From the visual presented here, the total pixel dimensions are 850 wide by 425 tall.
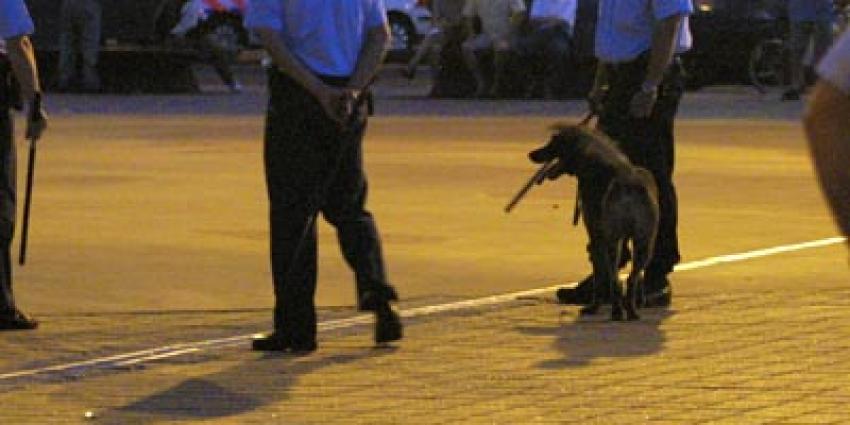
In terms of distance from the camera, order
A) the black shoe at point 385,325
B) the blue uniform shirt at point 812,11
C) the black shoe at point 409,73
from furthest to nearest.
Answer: the black shoe at point 409,73, the blue uniform shirt at point 812,11, the black shoe at point 385,325

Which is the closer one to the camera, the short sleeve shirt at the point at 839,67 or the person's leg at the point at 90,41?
the short sleeve shirt at the point at 839,67

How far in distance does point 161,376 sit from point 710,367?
200 centimetres

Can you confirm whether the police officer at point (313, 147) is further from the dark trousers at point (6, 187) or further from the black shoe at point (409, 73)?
the black shoe at point (409, 73)

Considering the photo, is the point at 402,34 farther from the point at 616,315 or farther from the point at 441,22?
the point at 616,315

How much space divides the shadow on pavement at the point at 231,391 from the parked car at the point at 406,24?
93.5 ft

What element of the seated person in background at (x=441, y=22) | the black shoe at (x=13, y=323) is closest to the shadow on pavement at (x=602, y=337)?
the black shoe at (x=13, y=323)

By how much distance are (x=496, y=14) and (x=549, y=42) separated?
727mm

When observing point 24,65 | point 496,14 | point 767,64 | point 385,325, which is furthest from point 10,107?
point 767,64

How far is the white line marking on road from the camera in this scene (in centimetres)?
861

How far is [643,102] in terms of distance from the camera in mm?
10234

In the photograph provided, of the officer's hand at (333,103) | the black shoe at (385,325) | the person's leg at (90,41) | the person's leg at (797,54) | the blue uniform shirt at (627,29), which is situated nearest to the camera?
the officer's hand at (333,103)

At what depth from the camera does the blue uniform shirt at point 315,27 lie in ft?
29.2

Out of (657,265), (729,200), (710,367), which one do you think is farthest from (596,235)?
(729,200)

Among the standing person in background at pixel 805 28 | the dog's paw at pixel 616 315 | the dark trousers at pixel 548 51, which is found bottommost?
the dark trousers at pixel 548 51
